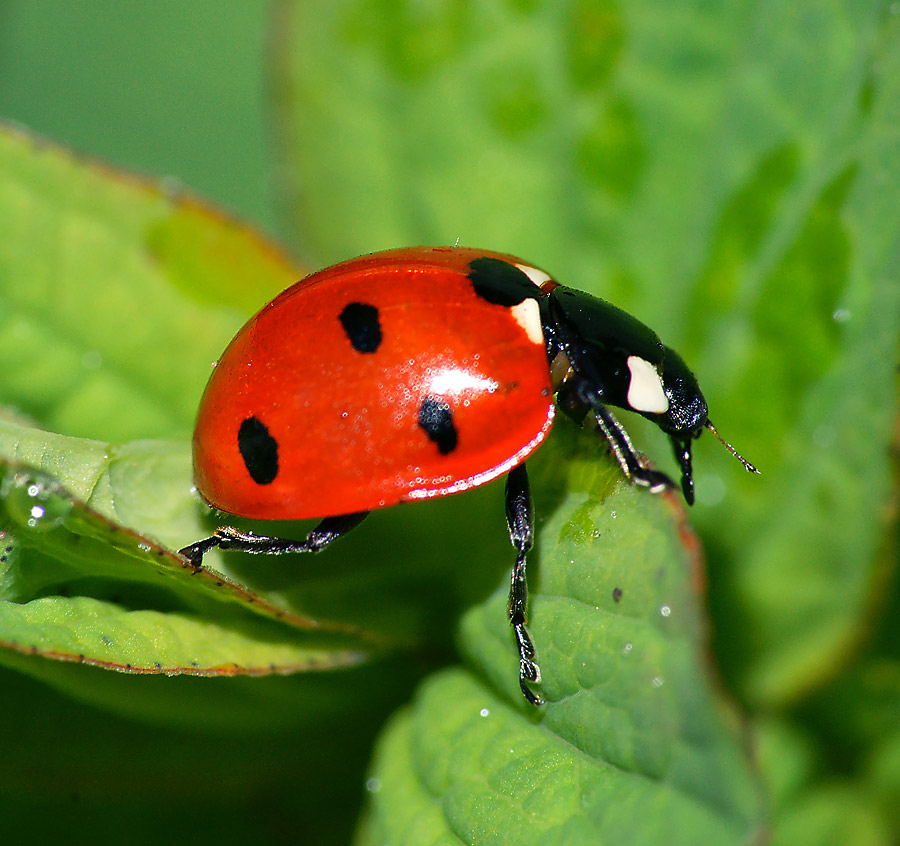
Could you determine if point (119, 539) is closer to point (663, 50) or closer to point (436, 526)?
point (436, 526)

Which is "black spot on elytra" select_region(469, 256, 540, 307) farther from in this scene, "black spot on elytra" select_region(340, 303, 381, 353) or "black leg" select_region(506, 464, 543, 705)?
"black leg" select_region(506, 464, 543, 705)

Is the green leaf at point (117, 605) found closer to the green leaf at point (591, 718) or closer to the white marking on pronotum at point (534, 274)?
the green leaf at point (591, 718)

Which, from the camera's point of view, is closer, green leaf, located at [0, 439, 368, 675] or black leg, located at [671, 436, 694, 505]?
green leaf, located at [0, 439, 368, 675]

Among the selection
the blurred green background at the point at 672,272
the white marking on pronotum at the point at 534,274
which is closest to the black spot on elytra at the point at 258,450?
the blurred green background at the point at 672,272

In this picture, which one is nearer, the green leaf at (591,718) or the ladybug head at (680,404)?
the green leaf at (591,718)

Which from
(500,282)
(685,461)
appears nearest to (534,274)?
(500,282)

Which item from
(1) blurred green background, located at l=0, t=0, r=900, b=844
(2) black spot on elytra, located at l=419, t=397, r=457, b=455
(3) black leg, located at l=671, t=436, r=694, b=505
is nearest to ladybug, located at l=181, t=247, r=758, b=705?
(2) black spot on elytra, located at l=419, t=397, r=457, b=455
